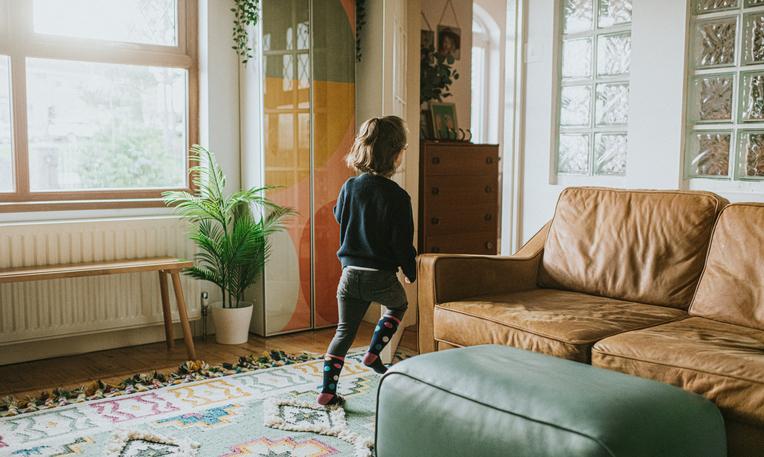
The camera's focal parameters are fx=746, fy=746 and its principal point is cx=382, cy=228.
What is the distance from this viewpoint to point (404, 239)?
9.37ft

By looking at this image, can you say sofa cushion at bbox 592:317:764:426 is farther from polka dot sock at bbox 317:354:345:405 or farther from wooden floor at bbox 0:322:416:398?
wooden floor at bbox 0:322:416:398

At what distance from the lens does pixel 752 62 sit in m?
3.00

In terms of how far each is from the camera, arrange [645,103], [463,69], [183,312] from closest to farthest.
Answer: [645,103], [183,312], [463,69]

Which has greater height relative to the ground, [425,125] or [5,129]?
[425,125]

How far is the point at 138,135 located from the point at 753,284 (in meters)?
3.14

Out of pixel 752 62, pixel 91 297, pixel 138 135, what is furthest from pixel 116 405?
pixel 752 62

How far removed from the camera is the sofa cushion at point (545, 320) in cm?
242

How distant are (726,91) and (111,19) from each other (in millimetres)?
3055

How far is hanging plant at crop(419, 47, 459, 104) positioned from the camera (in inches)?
195

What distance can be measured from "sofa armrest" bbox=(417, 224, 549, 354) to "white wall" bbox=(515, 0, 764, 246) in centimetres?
69

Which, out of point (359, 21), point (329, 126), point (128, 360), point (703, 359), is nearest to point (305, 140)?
point (329, 126)

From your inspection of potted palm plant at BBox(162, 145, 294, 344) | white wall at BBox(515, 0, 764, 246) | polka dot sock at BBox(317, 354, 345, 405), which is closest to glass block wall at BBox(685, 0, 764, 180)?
white wall at BBox(515, 0, 764, 246)

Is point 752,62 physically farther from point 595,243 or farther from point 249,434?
point 249,434

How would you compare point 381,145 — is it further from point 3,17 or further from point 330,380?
point 3,17
